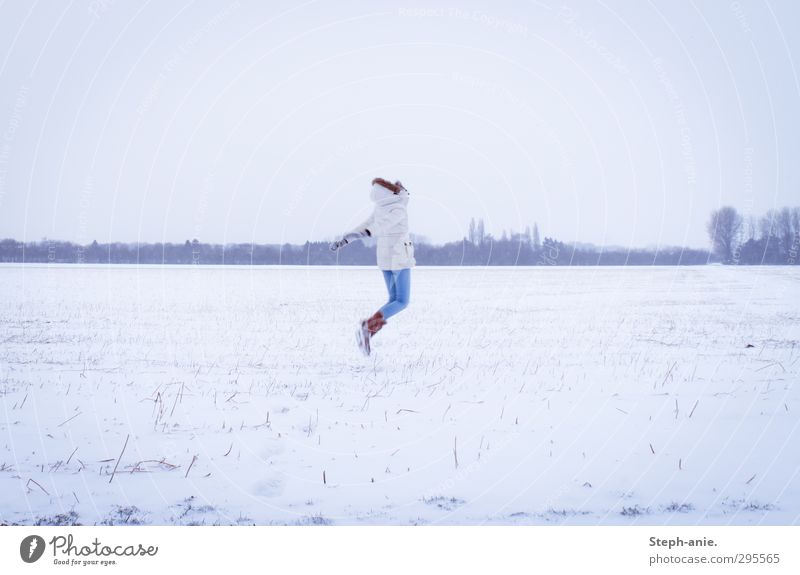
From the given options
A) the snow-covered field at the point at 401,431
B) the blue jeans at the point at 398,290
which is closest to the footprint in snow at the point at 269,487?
the snow-covered field at the point at 401,431

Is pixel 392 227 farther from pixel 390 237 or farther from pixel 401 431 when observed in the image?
pixel 401 431

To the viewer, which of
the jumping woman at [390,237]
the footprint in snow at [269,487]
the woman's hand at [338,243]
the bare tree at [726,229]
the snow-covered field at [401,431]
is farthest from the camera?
the bare tree at [726,229]

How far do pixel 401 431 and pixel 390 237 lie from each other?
3393 mm

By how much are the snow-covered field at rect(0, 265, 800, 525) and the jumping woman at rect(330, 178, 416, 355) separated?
2.83 feet

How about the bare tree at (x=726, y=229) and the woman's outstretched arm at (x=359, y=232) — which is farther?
the bare tree at (x=726, y=229)

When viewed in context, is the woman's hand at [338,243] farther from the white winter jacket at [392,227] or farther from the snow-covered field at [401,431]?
the snow-covered field at [401,431]

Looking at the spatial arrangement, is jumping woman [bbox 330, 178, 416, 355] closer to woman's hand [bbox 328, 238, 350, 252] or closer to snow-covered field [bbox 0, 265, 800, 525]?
woman's hand [bbox 328, 238, 350, 252]

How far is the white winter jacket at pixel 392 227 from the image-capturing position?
7.70 metres

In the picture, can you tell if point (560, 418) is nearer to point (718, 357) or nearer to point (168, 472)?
point (168, 472)

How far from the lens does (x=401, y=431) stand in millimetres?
5051

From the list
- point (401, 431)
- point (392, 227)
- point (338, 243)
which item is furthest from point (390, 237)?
point (401, 431)

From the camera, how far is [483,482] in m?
3.98

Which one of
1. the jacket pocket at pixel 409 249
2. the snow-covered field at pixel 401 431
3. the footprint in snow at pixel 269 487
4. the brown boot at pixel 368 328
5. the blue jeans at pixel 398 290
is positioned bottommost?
the footprint in snow at pixel 269 487

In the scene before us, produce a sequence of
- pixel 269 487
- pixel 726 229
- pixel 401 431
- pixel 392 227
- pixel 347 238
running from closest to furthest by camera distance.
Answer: pixel 269 487 < pixel 401 431 < pixel 392 227 < pixel 347 238 < pixel 726 229
